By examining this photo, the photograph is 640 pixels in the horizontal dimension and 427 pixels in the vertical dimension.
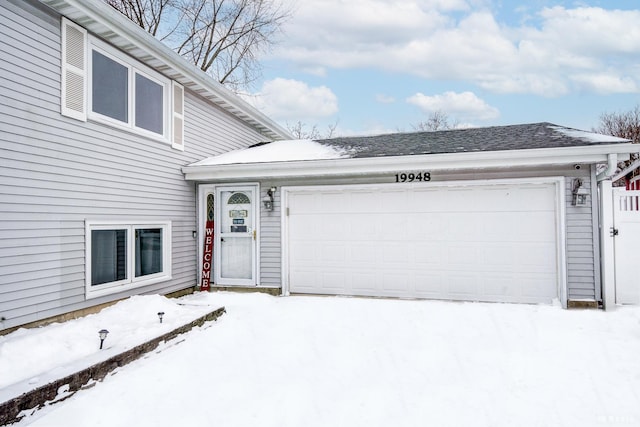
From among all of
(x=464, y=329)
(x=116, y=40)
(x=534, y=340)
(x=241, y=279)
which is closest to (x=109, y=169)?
(x=116, y=40)

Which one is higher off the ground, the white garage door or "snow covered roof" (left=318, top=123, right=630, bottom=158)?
"snow covered roof" (left=318, top=123, right=630, bottom=158)

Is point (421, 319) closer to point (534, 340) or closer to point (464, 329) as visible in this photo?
point (464, 329)

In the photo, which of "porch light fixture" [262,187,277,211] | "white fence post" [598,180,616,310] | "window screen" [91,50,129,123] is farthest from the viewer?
"porch light fixture" [262,187,277,211]

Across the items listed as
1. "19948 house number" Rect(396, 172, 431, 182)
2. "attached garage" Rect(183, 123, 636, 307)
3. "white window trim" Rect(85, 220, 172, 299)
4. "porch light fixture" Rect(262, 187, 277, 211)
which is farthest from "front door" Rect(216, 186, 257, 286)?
"19948 house number" Rect(396, 172, 431, 182)

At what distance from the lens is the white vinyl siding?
4.10m

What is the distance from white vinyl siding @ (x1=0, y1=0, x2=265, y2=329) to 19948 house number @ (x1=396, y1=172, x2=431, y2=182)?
4.02 metres

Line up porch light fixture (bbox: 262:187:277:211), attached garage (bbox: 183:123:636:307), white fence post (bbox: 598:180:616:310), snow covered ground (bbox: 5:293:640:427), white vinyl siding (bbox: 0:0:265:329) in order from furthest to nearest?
porch light fixture (bbox: 262:187:277:211) < attached garage (bbox: 183:123:636:307) < white fence post (bbox: 598:180:616:310) < white vinyl siding (bbox: 0:0:265:329) < snow covered ground (bbox: 5:293:640:427)

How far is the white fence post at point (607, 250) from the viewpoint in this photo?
18.3 ft

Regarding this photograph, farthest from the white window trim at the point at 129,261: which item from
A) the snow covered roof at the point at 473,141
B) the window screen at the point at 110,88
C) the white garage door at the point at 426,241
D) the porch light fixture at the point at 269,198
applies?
the snow covered roof at the point at 473,141

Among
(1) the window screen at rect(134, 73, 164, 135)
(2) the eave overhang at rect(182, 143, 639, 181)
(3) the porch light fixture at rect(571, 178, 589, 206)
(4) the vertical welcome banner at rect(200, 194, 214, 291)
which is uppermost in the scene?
(1) the window screen at rect(134, 73, 164, 135)

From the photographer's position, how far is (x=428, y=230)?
21.2 feet

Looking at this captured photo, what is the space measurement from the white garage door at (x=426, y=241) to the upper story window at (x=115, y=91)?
95.5 inches

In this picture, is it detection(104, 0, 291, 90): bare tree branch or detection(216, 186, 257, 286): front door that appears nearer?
detection(216, 186, 257, 286): front door

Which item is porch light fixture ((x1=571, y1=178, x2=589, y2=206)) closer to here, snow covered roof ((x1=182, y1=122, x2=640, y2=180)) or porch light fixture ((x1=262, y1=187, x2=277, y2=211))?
snow covered roof ((x1=182, y1=122, x2=640, y2=180))
